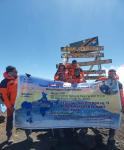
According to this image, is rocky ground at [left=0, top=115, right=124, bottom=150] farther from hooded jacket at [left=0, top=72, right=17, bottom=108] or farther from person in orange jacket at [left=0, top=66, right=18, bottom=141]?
hooded jacket at [left=0, top=72, right=17, bottom=108]

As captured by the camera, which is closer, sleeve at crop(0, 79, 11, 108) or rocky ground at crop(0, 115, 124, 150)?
rocky ground at crop(0, 115, 124, 150)

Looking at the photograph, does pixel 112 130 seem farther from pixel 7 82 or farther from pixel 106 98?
pixel 7 82

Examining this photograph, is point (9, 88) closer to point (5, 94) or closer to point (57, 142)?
point (5, 94)

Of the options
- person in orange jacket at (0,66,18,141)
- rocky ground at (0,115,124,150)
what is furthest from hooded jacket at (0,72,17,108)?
rocky ground at (0,115,124,150)

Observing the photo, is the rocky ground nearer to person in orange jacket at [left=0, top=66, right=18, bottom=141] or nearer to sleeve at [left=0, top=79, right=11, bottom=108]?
person in orange jacket at [left=0, top=66, right=18, bottom=141]

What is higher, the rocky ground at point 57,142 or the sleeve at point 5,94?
the sleeve at point 5,94

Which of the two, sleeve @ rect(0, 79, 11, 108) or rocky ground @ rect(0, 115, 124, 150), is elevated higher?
sleeve @ rect(0, 79, 11, 108)

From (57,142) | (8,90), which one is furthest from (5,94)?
(57,142)

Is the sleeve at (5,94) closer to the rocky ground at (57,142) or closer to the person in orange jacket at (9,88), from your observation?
the person in orange jacket at (9,88)

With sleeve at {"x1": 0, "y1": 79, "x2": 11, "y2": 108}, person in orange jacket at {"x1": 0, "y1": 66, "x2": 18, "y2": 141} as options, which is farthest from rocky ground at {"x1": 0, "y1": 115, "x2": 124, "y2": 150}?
sleeve at {"x1": 0, "y1": 79, "x2": 11, "y2": 108}

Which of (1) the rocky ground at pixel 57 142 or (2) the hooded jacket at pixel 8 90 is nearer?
(1) the rocky ground at pixel 57 142

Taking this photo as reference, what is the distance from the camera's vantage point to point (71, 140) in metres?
10.7

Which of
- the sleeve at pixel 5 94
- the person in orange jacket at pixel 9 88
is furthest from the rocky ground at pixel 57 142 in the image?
the sleeve at pixel 5 94

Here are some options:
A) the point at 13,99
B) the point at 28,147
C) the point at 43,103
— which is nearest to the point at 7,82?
the point at 13,99
